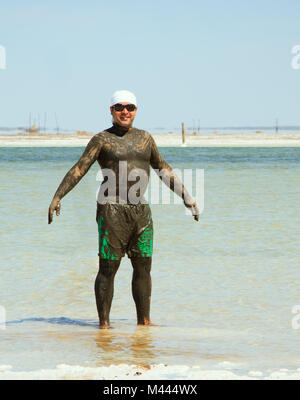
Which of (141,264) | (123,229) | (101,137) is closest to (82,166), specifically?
(101,137)

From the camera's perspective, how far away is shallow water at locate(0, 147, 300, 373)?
5406 millimetres

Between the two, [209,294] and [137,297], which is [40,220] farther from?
[137,297]

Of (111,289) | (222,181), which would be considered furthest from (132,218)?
(222,181)

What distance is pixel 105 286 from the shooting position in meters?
6.20

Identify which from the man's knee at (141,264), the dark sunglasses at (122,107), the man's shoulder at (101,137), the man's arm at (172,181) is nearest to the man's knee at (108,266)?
the man's knee at (141,264)

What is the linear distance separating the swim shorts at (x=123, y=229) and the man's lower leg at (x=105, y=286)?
0.07 meters

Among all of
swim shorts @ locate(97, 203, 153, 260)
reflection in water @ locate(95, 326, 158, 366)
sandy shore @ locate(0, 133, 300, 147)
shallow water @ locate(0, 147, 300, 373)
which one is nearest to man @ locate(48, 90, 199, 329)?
swim shorts @ locate(97, 203, 153, 260)

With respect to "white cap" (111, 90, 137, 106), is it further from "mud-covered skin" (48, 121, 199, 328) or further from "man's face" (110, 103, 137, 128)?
"mud-covered skin" (48, 121, 199, 328)

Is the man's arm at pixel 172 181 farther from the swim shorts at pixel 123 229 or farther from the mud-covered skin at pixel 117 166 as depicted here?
the swim shorts at pixel 123 229

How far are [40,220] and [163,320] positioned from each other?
776 cm

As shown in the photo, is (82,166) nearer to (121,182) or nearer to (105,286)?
(121,182)

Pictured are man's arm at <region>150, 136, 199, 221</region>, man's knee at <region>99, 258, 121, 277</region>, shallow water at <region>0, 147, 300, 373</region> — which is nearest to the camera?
shallow water at <region>0, 147, 300, 373</region>

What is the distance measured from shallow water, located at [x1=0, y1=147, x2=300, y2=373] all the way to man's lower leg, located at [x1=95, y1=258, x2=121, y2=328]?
0.15 m

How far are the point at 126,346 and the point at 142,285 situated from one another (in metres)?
0.81
